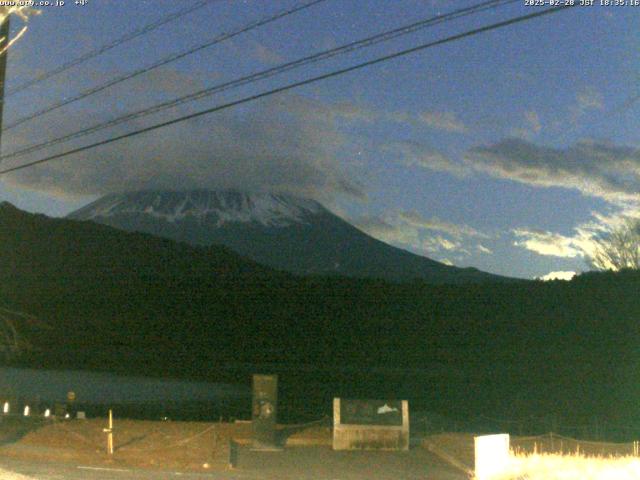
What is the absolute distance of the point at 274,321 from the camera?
110500mm

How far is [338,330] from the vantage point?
109188 millimetres

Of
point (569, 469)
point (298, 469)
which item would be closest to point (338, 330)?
point (298, 469)

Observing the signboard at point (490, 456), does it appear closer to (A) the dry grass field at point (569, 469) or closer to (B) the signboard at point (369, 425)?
(A) the dry grass field at point (569, 469)

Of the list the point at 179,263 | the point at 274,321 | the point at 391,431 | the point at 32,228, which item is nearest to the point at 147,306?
the point at 274,321

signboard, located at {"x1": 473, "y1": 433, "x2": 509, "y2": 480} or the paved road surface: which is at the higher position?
signboard, located at {"x1": 473, "y1": 433, "x2": 509, "y2": 480}

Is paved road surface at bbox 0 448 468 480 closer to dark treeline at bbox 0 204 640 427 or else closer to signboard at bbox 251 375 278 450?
signboard at bbox 251 375 278 450

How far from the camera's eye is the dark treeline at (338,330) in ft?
234

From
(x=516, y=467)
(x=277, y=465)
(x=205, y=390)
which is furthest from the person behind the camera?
(x=205, y=390)

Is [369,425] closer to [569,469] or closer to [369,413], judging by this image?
[369,413]

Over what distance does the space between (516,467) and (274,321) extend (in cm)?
9486

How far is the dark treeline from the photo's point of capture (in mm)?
71250

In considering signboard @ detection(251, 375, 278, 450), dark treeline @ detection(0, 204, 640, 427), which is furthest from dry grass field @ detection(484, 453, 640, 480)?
dark treeline @ detection(0, 204, 640, 427)

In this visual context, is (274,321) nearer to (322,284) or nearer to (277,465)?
(322,284)

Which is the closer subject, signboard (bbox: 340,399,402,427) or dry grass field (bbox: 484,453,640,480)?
dry grass field (bbox: 484,453,640,480)
